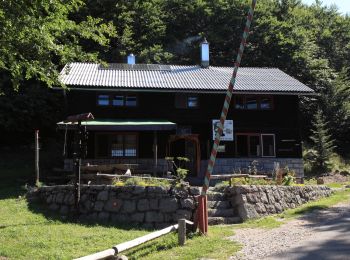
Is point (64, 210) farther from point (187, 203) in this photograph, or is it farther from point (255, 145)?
point (255, 145)

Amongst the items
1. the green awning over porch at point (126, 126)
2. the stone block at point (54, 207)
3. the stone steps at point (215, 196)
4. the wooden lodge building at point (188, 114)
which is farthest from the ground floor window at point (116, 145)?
the stone steps at point (215, 196)

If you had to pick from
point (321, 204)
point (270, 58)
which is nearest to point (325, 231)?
point (321, 204)

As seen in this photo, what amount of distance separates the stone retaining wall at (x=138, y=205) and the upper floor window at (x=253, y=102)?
12871 mm

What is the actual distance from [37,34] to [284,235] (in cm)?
721

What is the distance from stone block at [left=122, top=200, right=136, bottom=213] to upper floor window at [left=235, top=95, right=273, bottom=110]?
13.4m

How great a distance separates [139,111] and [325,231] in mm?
15098

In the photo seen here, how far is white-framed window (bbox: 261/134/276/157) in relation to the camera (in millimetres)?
25312

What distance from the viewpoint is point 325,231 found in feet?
35.3

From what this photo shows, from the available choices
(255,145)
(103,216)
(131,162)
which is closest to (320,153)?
(255,145)

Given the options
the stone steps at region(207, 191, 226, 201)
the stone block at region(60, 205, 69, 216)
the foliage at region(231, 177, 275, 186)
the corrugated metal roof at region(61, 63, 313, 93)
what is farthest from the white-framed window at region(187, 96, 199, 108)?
the stone block at region(60, 205, 69, 216)

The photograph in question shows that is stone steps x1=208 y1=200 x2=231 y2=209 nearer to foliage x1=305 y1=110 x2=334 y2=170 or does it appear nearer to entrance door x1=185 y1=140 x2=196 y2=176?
entrance door x1=185 y1=140 x2=196 y2=176

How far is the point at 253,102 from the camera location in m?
25.8

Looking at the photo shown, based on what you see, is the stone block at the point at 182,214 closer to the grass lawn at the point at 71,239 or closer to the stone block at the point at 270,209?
the grass lawn at the point at 71,239

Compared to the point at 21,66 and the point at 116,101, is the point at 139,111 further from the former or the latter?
the point at 21,66
